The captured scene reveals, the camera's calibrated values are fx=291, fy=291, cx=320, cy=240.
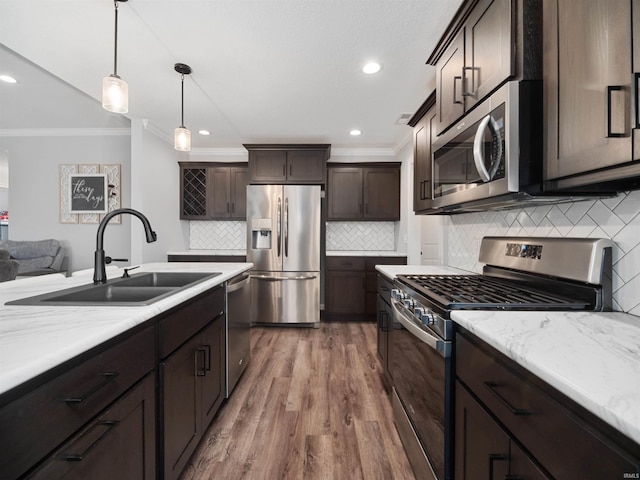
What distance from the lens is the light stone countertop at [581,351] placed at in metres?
0.48

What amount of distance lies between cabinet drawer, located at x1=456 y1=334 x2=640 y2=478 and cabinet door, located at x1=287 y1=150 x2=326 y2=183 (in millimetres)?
3437

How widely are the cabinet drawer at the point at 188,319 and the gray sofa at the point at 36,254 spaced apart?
3903 mm

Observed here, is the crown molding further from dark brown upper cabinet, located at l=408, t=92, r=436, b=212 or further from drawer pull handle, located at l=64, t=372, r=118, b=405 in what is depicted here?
drawer pull handle, located at l=64, t=372, r=118, b=405

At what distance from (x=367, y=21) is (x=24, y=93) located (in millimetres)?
3768

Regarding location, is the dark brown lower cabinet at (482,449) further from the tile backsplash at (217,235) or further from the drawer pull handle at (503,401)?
the tile backsplash at (217,235)

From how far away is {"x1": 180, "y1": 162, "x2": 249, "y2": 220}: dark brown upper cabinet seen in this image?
4445mm

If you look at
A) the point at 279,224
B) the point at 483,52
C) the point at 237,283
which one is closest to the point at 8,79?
the point at 279,224

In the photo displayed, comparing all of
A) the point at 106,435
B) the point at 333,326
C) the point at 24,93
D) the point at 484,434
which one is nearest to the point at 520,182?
the point at 484,434

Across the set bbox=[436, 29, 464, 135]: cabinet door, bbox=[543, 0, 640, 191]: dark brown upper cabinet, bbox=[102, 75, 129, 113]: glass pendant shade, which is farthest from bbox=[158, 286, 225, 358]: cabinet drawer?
bbox=[436, 29, 464, 135]: cabinet door

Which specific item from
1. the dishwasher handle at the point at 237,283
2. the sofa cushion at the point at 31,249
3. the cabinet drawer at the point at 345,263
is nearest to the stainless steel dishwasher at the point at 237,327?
the dishwasher handle at the point at 237,283

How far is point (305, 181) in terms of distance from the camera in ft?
13.2

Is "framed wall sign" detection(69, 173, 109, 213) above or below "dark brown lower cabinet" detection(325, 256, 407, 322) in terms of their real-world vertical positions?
above

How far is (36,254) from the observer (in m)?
4.15

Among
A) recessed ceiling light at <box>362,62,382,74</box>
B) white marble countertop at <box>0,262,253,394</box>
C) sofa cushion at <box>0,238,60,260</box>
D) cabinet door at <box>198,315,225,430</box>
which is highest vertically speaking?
recessed ceiling light at <box>362,62,382,74</box>
